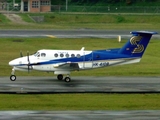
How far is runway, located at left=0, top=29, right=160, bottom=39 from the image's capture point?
68.9 metres

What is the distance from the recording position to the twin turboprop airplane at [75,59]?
37.7 metres

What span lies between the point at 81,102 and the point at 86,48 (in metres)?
28.1

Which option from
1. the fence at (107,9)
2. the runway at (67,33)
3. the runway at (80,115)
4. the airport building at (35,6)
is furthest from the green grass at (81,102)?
the airport building at (35,6)

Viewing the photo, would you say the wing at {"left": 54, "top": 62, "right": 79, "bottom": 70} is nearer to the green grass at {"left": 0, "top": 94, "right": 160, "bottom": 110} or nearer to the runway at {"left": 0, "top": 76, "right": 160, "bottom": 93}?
the runway at {"left": 0, "top": 76, "right": 160, "bottom": 93}

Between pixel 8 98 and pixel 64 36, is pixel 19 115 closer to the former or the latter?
pixel 8 98

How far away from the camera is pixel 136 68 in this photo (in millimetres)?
45000

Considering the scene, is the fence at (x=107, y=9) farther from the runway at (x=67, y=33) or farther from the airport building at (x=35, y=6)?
the runway at (x=67, y=33)

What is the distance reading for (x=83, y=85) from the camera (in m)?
36.4

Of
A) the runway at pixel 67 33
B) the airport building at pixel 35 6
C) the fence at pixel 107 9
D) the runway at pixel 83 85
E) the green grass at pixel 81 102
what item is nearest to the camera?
the green grass at pixel 81 102

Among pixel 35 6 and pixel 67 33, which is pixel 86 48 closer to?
pixel 67 33

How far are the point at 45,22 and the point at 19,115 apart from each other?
7096cm

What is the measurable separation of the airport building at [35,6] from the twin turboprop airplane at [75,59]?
7787 cm

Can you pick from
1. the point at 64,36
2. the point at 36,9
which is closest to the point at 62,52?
the point at 64,36

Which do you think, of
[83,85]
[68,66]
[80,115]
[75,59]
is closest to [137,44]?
[75,59]
